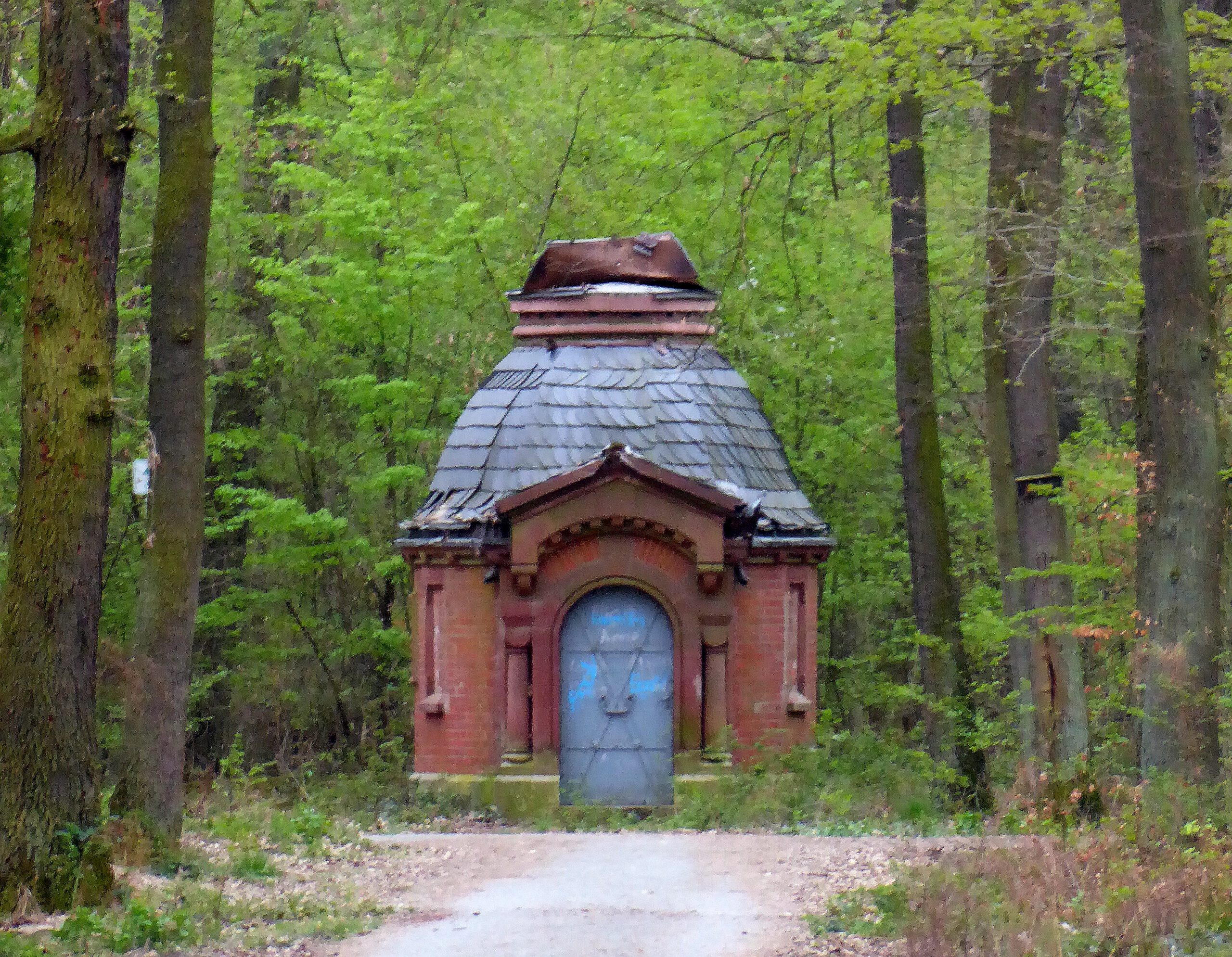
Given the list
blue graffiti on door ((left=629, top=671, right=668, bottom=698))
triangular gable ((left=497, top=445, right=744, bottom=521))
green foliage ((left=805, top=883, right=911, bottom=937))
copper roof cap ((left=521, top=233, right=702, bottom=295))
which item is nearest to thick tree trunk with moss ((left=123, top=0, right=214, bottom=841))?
green foliage ((left=805, top=883, right=911, bottom=937))

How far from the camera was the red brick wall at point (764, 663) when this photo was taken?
1692 centimetres

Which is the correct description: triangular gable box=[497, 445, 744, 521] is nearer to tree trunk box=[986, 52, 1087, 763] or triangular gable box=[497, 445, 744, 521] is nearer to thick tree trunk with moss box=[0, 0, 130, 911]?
tree trunk box=[986, 52, 1087, 763]

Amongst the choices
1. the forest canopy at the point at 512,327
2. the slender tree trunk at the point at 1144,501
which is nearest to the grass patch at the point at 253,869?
the slender tree trunk at the point at 1144,501

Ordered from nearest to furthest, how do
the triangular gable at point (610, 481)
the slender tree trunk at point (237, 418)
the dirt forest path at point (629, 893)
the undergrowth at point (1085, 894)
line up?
the undergrowth at point (1085, 894)
the dirt forest path at point (629, 893)
the triangular gable at point (610, 481)
the slender tree trunk at point (237, 418)

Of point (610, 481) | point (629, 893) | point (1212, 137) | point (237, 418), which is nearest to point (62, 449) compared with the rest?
point (629, 893)

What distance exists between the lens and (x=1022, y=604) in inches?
564

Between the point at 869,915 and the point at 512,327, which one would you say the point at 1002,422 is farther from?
→ the point at 512,327

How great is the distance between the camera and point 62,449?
8.66m

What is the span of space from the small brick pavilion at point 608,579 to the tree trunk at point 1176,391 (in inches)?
262

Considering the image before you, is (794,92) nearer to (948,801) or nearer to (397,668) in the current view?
(948,801)

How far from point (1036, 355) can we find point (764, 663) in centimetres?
533

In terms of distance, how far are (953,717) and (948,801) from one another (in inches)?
32.5

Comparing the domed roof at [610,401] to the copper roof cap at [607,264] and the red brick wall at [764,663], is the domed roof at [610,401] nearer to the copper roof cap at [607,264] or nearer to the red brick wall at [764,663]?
the copper roof cap at [607,264]

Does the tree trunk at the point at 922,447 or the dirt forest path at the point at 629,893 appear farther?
the tree trunk at the point at 922,447
